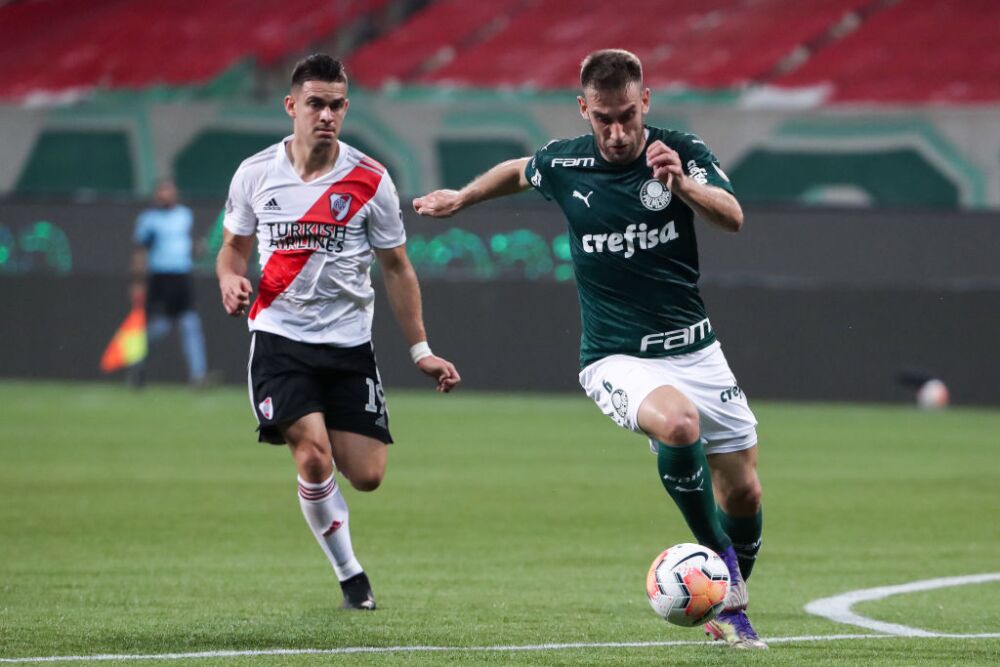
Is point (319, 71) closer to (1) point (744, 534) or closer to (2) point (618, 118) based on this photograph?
(2) point (618, 118)

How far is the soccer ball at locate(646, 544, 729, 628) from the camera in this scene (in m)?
6.27

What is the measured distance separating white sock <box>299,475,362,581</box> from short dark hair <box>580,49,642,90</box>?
220 cm

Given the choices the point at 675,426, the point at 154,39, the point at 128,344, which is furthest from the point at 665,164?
the point at 154,39

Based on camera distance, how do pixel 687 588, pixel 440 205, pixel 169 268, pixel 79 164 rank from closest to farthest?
1. pixel 687 588
2. pixel 440 205
3. pixel 169 268
4. pixel 79 164

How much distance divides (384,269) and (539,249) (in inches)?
554

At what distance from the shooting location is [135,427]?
55.3 ft

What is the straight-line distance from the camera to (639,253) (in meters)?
6.71

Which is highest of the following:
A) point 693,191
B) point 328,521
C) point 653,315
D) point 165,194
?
point 165,194

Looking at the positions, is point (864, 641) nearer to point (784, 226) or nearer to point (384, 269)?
point (384, 269)

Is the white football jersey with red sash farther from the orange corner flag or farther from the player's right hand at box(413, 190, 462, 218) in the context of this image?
the orange corner flag

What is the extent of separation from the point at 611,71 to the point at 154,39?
2633 centimetres

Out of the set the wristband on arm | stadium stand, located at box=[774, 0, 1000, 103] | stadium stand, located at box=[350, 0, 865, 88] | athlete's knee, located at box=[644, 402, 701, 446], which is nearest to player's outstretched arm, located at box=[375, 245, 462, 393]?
the wristband on arm

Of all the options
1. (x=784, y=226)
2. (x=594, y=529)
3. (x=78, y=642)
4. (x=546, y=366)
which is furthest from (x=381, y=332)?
(x=78, y=642)

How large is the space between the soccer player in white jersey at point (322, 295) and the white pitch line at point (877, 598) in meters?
1.80
